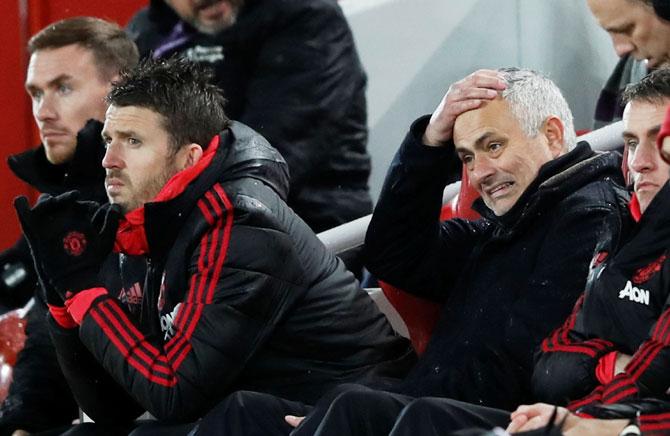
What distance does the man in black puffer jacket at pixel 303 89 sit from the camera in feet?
15.1

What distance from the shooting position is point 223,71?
478 centimetres

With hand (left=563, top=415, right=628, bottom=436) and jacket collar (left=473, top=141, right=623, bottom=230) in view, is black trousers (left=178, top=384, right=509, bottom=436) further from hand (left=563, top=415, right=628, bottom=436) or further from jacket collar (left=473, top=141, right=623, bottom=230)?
jacket collar (left=473, top=141, right=623, bottom=230)

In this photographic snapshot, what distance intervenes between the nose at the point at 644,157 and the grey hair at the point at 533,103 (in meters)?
0.41

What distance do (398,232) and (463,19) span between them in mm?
1702

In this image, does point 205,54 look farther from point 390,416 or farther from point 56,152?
point 390,416

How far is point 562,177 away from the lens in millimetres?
3328

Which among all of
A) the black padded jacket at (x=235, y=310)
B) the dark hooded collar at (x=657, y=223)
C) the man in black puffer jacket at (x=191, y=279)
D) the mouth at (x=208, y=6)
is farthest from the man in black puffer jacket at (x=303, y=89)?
the dark hooded collar at (x=657, y=223)

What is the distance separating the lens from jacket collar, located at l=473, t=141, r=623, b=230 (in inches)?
131

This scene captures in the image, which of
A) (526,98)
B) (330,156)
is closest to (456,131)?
(526,98)

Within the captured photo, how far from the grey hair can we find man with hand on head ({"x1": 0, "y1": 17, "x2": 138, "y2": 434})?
1.21 metres

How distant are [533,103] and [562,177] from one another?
7.3 inches

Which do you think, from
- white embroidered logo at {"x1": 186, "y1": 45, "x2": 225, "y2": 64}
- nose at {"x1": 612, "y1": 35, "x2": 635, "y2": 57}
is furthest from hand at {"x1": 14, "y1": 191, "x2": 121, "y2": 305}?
white embroidered logo at {"x1": 186, "y1": 45, "x2": 225, "y2": 64}

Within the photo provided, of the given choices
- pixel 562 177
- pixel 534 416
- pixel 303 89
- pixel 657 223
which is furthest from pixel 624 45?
pixel 303 89

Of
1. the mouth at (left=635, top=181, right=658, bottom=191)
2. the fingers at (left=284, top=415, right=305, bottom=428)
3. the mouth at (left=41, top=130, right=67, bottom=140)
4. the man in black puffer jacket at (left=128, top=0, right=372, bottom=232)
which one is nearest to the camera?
the mouth at (left=635, top=181, right=658, bottom=191)
